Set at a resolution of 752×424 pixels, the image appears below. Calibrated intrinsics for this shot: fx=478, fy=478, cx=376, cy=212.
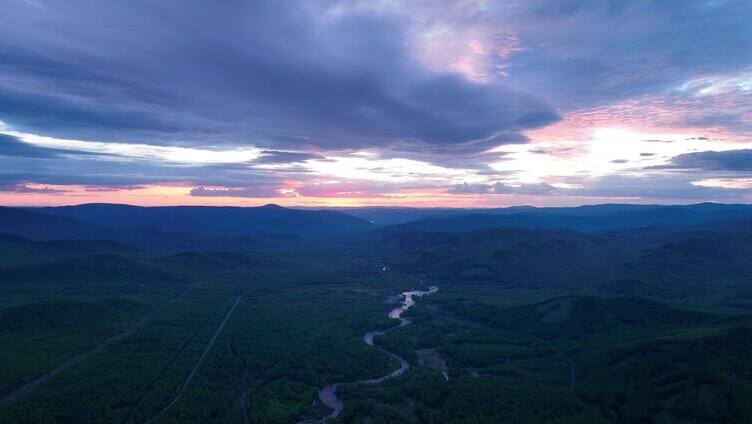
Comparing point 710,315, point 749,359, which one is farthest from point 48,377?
Result: point 710,315

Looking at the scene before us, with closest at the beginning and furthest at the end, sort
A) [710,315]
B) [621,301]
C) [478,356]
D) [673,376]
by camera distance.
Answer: [673,376] < [478,356] < [710,315] < [621,301]

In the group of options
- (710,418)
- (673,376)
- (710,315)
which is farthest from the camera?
(710,315)

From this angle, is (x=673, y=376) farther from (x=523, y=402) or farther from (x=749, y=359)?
(x=523, y=402)

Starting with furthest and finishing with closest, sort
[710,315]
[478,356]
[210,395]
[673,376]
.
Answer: [710,315] → [478,356] → [210,395] → [673,376]

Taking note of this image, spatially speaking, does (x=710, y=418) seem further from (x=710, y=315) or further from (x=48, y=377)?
(x=48, y=377)

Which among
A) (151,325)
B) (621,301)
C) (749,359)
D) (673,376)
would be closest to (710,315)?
(621,301)

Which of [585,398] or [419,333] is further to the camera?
[419,333]

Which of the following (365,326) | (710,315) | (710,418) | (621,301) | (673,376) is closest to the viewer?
(710,418)

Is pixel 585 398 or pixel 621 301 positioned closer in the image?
pixel 585 398

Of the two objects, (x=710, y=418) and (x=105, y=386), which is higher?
(x=710, y=418)
